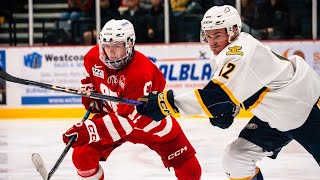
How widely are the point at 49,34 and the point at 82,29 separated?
396 millimetres

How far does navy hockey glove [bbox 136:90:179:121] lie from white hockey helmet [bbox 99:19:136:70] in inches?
22.8

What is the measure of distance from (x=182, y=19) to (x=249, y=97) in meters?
5.70

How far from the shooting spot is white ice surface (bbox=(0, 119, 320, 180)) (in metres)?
5.01

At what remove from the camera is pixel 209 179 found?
4.84 m

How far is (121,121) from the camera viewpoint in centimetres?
380

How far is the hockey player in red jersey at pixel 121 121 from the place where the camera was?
3.81m

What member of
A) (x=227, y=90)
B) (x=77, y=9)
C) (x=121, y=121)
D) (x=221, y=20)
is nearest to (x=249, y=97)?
(x=227, y=90)

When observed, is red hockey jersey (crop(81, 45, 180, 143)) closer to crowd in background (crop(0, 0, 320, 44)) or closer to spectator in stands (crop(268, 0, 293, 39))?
crowd in background (crop(0, 0, 320, 44))

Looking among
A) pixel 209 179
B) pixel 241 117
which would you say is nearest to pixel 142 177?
pixel 209 179

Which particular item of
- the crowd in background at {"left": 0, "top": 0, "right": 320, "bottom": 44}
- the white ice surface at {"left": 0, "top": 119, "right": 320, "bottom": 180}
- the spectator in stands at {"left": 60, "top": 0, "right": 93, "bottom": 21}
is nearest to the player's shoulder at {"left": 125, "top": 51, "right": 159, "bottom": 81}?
the white ice surface at {"left": 0, "top": 119, "right": 320, "bottom": 180}

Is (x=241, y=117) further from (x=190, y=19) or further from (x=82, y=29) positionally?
(x=82, y=29)

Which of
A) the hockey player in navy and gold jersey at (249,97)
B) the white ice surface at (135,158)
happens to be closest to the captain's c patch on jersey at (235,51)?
the hockey player in navy and gold jersey at (249,97)

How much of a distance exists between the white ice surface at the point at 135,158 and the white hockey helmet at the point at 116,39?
1217mm

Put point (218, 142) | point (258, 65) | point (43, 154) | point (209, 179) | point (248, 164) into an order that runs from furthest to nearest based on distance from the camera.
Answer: point (218, 142) < point (43, 154) < point (209, 179) < point (248, 164) < point (258, 65)
